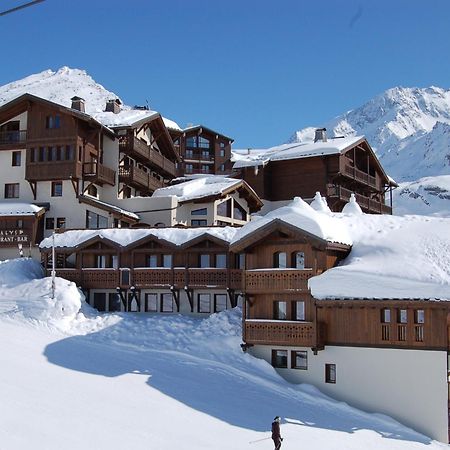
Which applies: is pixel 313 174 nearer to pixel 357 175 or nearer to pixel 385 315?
pixel 357 175

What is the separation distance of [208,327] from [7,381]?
34.0 feet

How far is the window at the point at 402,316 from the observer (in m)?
25.5

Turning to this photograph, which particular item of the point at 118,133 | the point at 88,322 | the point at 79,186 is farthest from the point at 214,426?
the point at 118,133

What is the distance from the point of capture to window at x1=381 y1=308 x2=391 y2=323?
84.6 feet

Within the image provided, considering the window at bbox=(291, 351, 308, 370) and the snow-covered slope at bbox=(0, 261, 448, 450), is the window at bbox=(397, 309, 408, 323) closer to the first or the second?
the snow-covered slope at bbox=(0, 261, 448, 450)

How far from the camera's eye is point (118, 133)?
4412 centimetres

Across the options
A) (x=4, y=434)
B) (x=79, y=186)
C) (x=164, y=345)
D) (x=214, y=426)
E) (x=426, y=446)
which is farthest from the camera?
(x=79, y=186)

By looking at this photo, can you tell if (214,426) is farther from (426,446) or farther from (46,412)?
(426,446)

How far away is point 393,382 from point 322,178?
1055 inches

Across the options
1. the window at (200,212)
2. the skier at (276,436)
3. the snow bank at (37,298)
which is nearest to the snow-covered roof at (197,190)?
the window at (200,212)

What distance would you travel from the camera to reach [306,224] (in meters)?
27.3

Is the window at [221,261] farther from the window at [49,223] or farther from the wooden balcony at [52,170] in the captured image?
the window at [49,223]

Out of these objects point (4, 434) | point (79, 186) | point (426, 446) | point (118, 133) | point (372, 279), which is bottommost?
point (426, 446)

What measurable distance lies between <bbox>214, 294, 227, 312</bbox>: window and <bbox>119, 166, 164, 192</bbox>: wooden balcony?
48.4ft
